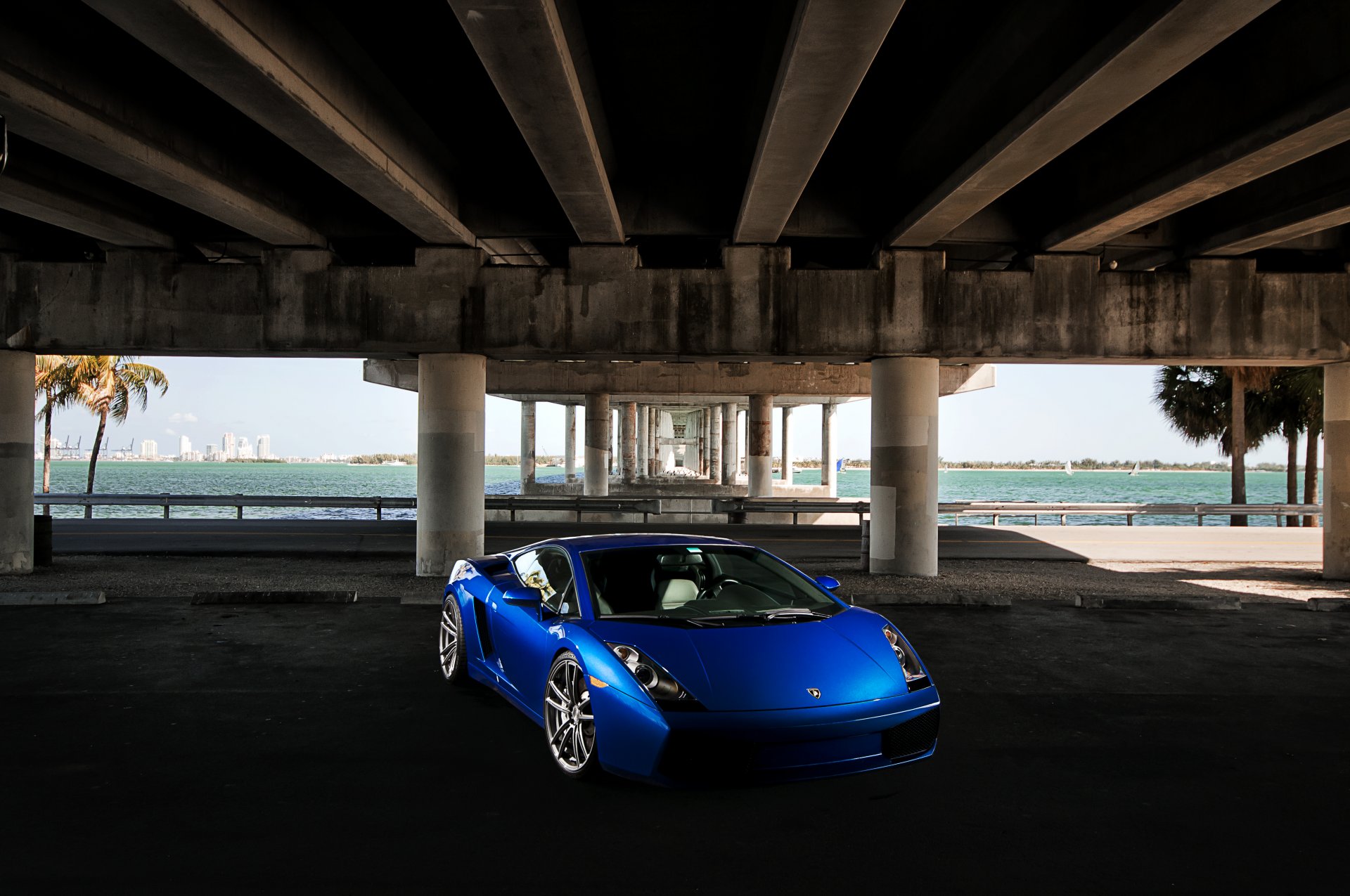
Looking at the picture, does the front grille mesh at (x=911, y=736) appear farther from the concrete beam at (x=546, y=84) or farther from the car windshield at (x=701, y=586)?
the concrete beam at (x=546, y=84)

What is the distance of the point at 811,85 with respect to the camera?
7.36 m

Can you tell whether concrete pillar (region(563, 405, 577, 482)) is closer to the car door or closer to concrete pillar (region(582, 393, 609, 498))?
concrete pillar (region(582, 393, 609, 498))

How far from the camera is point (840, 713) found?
4258mm

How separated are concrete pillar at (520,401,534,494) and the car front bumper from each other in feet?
180

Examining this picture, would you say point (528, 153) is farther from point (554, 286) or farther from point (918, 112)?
point (918, 112)

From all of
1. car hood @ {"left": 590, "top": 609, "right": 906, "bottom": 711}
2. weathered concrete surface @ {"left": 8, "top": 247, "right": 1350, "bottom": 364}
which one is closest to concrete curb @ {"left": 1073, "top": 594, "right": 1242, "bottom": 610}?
weathered concrete surface @ {"left": 8, "top": 247, "right": 1350, "bottom": 364}

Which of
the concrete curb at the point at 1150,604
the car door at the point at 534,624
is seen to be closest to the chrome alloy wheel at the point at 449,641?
the car door at the point at 534,624

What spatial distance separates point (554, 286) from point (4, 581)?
900 centimetres

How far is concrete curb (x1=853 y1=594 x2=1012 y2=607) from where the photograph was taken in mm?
10938

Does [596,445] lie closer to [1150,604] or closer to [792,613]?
[1150,604]

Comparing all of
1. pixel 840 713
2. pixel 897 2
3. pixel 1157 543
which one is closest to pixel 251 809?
pixel 840 713

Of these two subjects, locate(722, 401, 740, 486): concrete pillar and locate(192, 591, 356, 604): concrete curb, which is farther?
locate(722, 401, 740, 486): concrete pillar

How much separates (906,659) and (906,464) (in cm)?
932

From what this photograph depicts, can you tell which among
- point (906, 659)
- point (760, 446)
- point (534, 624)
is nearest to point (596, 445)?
point (760, 446)
